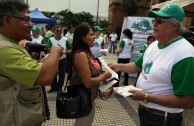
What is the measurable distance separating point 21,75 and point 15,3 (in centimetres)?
55

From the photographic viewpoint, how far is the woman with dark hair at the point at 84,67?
2355 millimetres

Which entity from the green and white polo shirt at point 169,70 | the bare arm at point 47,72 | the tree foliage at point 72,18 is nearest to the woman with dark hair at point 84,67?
the green and white polo shirt at point 169,70

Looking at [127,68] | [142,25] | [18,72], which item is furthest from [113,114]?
[142,25]

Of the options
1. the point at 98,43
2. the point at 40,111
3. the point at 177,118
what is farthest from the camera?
the point at 98,43

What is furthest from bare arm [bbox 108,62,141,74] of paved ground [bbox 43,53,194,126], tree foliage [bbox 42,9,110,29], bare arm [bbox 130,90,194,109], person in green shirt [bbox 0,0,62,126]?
tree foliage [bbox 42,9,110,29]

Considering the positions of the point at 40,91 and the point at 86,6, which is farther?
the point at 86,6

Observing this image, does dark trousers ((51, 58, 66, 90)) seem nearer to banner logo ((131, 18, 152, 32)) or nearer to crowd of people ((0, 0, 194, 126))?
banner logo ((131, 18, 152, 32))

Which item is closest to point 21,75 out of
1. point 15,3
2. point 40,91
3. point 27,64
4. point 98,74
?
point 27,64

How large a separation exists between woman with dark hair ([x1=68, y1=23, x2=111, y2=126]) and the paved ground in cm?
144

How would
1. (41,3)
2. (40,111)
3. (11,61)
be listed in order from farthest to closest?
(41,3) < (40,111) < (11,61)

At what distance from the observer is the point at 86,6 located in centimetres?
4912

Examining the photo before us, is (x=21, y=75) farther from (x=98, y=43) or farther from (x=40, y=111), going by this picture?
(x=98, y=43)

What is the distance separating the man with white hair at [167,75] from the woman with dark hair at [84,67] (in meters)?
0.55

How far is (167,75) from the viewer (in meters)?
1.82
